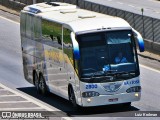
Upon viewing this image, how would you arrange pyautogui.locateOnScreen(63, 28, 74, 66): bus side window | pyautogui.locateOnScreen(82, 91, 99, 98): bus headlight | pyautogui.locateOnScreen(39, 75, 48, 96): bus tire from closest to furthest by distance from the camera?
1. pyautogui.locateOnScreen(82, 91, 99, 98): bus headlight
2. pyautogui.locateOnScreen(63, 28, 74, 66): bus side window
3. pyautogui.locateOnScreen(39, 75, 48, 96): bus tire

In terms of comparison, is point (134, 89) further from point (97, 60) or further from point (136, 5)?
point (136, 5)

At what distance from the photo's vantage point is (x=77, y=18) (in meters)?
26.1

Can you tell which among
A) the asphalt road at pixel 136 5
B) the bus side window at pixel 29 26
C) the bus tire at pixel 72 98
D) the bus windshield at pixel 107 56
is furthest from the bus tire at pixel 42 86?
the asphalt road at pixel 136 5

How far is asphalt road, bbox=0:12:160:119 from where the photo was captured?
2531 cm

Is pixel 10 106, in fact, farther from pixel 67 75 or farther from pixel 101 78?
pixel 101 78

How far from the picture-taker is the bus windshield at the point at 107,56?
24.3 m

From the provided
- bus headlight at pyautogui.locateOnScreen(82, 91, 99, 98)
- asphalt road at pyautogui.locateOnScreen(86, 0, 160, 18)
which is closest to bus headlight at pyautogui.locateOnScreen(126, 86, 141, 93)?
bus headlight at pyautogui.locateOnScreen(82, 91, 99, 98)

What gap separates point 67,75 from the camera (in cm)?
2561

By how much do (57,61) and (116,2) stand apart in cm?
4520

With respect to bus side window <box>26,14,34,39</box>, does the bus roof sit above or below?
above

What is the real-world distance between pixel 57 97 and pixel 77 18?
437 cm

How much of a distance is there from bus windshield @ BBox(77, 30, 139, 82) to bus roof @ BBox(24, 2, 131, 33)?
308 mm

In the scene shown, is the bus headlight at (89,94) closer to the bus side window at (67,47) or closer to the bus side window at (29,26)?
the bus side window at (67,47)

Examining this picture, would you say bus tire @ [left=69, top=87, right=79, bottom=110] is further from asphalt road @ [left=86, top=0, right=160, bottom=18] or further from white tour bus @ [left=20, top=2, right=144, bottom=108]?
asphalt road @ [left=86, top=0, right=160, bottom=18]
